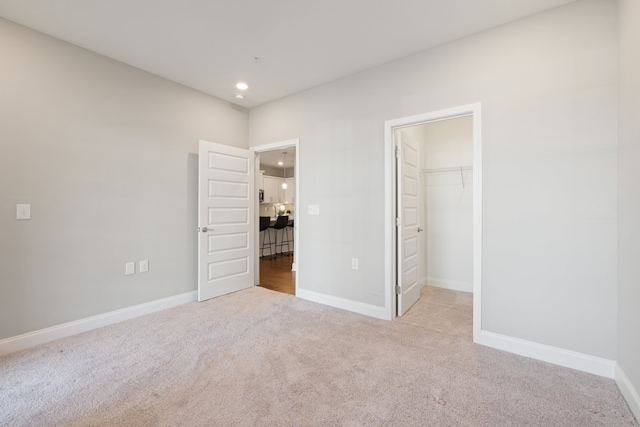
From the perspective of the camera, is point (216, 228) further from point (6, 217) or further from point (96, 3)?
point (96, 3)

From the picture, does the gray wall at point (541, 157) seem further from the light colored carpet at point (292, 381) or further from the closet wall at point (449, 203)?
the closet wall at point (449, 203)

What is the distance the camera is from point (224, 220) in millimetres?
3691

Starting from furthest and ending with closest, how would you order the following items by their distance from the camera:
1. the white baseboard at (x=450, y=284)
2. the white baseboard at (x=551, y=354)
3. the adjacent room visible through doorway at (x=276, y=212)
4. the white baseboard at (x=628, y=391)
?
the adjacent room visible through doorway at (x=276, y=212)
the white baseboard at (x=450, y=284)
the white baseboard at (x=551, y=354)
the white baseboard at (x=628, y=391)

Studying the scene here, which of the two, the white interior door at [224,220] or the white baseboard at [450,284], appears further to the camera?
the white baseboard at [450,284]

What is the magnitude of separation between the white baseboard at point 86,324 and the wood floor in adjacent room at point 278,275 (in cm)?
123

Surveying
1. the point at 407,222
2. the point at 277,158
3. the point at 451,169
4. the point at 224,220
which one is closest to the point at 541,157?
the point at 407,222

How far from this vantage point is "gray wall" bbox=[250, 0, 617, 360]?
1918mm

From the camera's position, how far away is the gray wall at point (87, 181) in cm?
228

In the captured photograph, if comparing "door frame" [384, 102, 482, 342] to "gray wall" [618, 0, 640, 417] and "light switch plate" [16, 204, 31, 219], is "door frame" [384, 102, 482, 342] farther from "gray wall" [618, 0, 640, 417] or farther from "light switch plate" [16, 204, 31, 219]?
"light switch plate" [16, 204, 31, 219]

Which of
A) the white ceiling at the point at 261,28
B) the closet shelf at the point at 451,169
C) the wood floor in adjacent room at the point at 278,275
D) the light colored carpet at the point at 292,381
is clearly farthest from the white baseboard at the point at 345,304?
the white ceiling at the point at 261,28

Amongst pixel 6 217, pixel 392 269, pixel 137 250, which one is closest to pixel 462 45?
pixel 392 269

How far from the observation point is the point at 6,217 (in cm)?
223

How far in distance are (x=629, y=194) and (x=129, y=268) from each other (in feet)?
14.0

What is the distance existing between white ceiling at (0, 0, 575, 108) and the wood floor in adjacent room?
2954 millimetres
